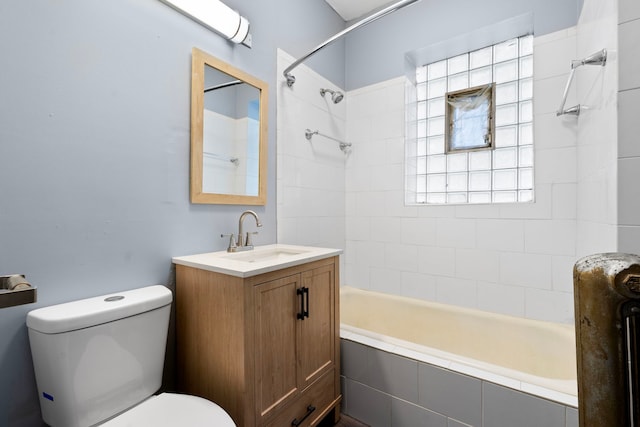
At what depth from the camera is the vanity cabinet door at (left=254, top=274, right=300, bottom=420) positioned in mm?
1200

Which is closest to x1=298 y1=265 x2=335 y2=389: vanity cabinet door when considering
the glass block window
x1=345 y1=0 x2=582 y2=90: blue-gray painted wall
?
the glass block window

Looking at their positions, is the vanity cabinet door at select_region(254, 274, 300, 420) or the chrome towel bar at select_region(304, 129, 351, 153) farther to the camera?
the chrome towel bar at select_region(304, 129, 351, 153)

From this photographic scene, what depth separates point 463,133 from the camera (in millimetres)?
2354

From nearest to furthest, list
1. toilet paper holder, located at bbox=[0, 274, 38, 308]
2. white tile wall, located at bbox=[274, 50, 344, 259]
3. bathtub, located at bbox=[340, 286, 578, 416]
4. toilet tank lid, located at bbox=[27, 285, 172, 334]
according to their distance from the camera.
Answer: toilet paper holder, located at bbox=[0, 274, 38, 308] → toilet tank lid, located at bbox=[27, 285, 172, 334] → bathtub, located at bbox=[340, 286, 578, 416] → white tile wall, located at bbox=[274, 50, 344, 259]

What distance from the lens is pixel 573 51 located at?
5.90 feet

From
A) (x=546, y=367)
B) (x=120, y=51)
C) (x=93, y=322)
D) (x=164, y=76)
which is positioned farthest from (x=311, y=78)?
(x=546, y=367)

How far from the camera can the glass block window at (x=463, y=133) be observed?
7.02 feet

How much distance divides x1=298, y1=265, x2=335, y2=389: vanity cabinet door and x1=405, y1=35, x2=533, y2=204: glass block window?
1239 millimetres

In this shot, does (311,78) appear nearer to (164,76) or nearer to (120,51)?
(164,76)

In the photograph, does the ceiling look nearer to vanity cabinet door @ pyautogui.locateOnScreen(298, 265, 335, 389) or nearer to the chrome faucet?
the chrome faucet

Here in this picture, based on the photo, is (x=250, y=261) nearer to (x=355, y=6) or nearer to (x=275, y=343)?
(x=275, y=343)

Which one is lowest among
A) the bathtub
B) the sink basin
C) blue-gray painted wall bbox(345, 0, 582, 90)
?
the bathtub

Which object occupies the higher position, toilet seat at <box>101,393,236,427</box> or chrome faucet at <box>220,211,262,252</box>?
chrome faucet at <box>220,211,262,252</box>

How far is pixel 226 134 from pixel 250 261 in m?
0.73
